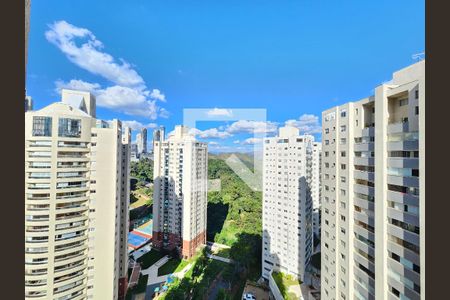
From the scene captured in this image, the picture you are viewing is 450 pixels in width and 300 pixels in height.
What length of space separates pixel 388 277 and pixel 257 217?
5.88 m

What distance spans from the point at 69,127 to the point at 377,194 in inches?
160

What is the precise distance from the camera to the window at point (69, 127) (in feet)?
9.12

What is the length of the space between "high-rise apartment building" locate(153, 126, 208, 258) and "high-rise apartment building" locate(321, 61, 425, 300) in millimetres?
4402

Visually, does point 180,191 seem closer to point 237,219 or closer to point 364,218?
point 237,219

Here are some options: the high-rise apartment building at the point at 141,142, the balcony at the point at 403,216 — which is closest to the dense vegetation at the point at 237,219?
the high-rise apartment building at the point at 141,142

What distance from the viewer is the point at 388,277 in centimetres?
197

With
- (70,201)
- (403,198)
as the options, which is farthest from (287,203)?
(70,201)

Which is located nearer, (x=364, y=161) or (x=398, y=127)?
(x=398, y=127)

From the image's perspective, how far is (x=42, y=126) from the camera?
2693 mm

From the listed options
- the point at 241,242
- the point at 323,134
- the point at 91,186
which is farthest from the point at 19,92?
the point at 241,242

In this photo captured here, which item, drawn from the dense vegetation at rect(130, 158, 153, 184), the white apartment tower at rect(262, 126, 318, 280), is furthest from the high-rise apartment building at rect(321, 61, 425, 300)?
the dense vegetation at rect(130, 158, 153, 184)

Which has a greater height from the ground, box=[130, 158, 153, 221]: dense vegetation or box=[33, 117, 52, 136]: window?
box=[33, 117, 52, 136]: window

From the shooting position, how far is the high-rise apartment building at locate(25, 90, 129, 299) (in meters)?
2.64

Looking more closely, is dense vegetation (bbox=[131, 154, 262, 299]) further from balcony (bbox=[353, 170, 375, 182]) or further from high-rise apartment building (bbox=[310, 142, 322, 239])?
balcony (bbox=[353, 170, 375, 182])
